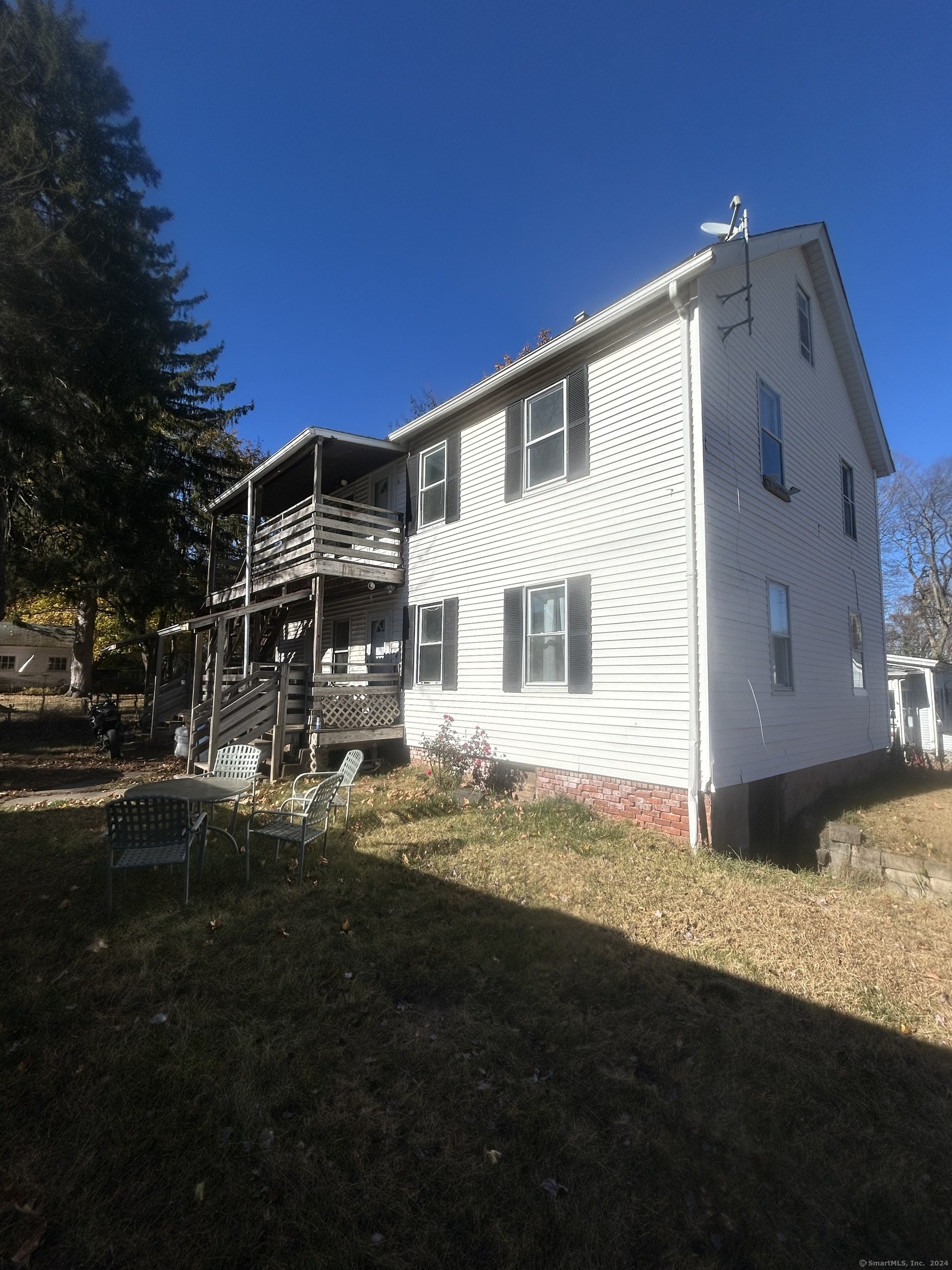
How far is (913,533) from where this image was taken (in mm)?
34719

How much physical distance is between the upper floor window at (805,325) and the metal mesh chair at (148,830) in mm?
13013

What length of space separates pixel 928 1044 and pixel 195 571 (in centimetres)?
2506

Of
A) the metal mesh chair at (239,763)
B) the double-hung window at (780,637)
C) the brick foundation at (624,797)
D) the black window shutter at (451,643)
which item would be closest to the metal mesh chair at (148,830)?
the metal mesh chair at (239,763)

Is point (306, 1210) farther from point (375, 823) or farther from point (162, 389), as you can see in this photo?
point (162, 389)

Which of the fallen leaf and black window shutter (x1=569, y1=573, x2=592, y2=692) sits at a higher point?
black window shutter (x1=569, y1=573, x2=592, y2=692)

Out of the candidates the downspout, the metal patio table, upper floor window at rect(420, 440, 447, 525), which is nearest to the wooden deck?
upper floor window at rect(420, 440, 447, 525)

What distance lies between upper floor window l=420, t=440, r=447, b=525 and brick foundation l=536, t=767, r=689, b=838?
5.92m

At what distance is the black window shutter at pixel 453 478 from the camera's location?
1166cm

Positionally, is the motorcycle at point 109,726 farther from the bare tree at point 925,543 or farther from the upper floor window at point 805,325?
the bare tree at point 925,543

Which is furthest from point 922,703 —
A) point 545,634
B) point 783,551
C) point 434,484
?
point 434,484

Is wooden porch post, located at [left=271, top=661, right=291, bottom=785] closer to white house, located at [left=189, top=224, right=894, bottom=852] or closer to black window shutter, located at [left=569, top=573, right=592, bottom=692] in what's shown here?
white house, located at [left=189, top=224, right=894, bottom=852]

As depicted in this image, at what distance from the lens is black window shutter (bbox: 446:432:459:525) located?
1166cm

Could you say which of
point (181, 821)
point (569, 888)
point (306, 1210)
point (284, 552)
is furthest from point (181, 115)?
point (306, 1210)

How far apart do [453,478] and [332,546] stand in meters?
2.96
